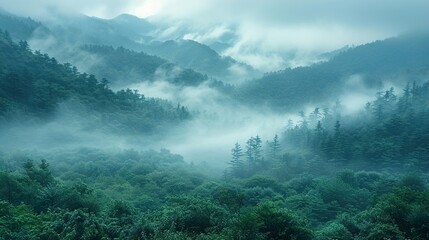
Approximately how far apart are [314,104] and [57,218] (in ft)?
596

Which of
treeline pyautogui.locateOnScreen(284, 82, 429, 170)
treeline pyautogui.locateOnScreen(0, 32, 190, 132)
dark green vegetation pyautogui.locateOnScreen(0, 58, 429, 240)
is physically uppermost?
treeline pyautogui.locateOnScreen(0, 32, 190, 132)

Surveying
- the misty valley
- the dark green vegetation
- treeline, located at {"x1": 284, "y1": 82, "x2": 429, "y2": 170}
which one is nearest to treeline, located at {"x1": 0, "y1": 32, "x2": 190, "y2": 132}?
the misty valley

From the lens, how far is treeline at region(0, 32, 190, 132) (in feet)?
322

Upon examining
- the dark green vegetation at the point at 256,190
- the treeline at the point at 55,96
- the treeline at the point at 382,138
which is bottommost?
the dark green vegetation at the point at 256,190

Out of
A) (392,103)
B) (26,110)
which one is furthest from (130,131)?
(392,103)

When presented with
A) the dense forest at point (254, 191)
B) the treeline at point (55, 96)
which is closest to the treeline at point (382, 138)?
the dense forest at point (254, 191)

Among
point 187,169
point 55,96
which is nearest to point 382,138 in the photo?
point 187,169

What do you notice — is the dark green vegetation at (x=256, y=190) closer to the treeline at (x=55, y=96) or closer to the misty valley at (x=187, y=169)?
the misty valley at (x=187, y=169)

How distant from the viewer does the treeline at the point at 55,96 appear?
98.1 meters

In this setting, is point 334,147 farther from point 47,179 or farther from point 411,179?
point 47,179

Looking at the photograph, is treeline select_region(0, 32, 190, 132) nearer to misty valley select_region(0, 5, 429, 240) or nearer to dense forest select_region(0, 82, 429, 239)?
misty valley select_region(0, 5, 429, 240)

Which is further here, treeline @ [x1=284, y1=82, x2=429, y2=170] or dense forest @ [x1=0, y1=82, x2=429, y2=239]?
treeline @ [x1=284, y1=82, x2=429, y2=170]

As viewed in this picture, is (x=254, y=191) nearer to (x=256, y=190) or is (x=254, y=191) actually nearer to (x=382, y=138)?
(x=256, y=190)

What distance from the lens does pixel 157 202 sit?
55531mm
